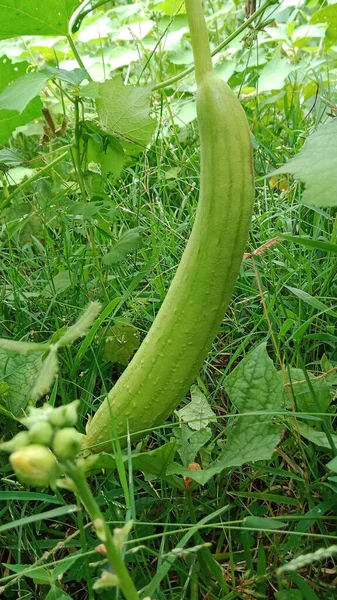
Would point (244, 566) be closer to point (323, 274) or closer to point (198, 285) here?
point (198, 285)

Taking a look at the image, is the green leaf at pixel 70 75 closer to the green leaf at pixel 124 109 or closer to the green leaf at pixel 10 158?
the green leaf at pixel 124 109

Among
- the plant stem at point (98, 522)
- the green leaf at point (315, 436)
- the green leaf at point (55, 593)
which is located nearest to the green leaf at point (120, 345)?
the green leaf at point (315, 436)

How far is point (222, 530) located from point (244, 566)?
0.06 metres

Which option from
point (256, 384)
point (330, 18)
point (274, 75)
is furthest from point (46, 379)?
point (274, 75)

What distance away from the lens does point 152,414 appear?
1.02 m

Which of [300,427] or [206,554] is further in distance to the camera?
[300,427]

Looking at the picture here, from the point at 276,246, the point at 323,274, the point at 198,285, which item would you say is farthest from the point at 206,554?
the point at 276,246

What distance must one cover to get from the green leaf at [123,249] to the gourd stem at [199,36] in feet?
1.64

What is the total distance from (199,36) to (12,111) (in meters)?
0.67

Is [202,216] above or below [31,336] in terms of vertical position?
above

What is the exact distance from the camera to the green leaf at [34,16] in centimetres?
131

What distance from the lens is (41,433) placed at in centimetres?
54

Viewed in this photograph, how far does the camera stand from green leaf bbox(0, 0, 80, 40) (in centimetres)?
131

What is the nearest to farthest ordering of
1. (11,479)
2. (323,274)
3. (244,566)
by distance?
(244,566)
(11,479)
(323,274)
